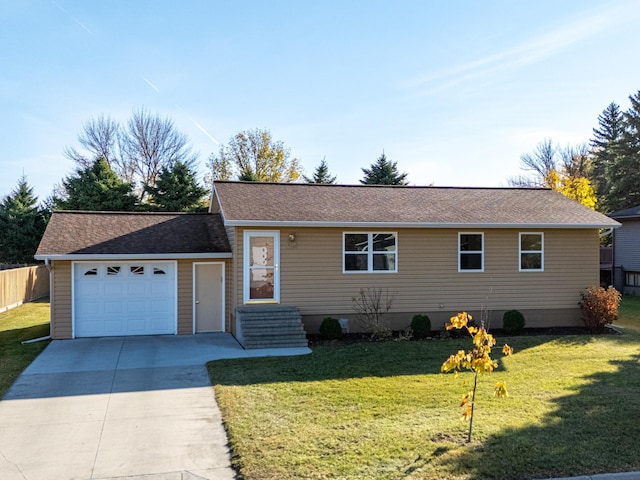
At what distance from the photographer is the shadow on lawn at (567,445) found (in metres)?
5.13

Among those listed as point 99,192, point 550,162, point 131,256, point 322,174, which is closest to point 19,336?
point 131,256

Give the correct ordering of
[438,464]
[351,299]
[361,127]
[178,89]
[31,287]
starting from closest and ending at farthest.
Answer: [438,464] → [351,299] → [178,89] → [31,287] → [361,127]

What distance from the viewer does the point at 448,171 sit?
40.4 meters

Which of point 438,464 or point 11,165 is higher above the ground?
point 11,165

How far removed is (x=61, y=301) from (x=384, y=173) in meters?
24.5

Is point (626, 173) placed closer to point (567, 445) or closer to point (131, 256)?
point (131, 256)

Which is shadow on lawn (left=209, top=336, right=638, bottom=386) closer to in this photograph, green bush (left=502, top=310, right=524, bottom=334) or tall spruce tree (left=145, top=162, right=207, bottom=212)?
green bush (left=502, top=310, right=524, bottom=334)

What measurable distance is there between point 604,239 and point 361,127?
63.5 ft

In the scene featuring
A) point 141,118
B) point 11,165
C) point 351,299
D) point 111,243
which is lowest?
point 351,299

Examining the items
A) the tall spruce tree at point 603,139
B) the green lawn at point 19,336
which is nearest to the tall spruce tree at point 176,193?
the green lawn at point 19,336

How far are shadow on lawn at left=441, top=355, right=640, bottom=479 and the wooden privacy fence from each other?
19586 millimetres

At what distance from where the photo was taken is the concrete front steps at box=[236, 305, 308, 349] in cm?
1202

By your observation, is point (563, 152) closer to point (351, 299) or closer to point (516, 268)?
point (516, 268)

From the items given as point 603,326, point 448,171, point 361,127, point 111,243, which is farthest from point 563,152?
point 111,243
